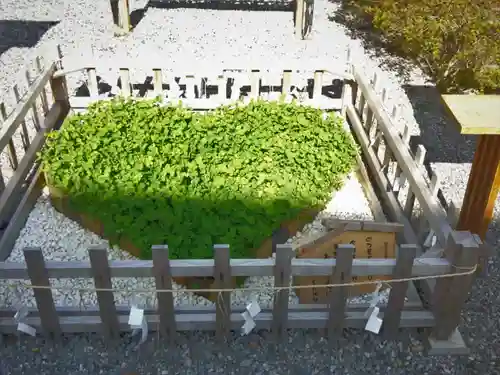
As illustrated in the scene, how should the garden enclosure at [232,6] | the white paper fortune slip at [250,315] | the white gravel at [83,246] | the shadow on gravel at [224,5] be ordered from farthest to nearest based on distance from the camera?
the shadow on gravel at [224,5]
the garden enclosure at [232,6]
the white gravel at [83,246]
the white paper fortune slip at [250,315]

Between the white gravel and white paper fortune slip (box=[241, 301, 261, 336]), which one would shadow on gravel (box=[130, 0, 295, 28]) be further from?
white paper fortune slip (box=[241, 301, 261, 336])

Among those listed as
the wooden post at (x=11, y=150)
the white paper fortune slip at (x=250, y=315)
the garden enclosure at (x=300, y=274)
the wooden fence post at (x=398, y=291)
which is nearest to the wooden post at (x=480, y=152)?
the garden enclosure at (x=300, y=274)

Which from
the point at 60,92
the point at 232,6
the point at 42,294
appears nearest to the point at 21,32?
the point at 232,6

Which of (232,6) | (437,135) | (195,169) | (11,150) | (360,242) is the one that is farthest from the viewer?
(232,6)

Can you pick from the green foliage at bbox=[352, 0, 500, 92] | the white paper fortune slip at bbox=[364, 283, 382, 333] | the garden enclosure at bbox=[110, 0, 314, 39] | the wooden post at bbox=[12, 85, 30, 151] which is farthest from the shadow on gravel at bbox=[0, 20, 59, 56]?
the white paper fortune slip at bbox=[364, 283, 382, 333]

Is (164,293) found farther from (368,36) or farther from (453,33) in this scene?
(368,36)

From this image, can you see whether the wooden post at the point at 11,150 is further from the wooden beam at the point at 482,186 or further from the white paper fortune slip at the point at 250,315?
the wooden beam at the point at 482,186
